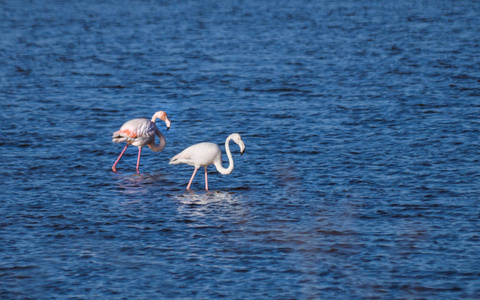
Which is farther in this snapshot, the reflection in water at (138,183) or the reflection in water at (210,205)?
the reflection in water at (138,183)

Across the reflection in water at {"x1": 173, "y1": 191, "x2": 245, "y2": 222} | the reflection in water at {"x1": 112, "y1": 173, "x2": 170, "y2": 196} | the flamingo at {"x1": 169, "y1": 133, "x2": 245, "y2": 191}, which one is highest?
the flamingo at {"x1": 169, "y1": 133, "x2": 245, "y2": 191}

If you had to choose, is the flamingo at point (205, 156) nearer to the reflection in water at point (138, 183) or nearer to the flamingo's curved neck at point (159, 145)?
the reflection in water at point (138, 183)

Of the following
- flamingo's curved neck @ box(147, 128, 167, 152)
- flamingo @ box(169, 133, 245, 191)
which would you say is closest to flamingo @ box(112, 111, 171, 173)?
flamingo's curved neck @ box(147, 128, 167, 152)

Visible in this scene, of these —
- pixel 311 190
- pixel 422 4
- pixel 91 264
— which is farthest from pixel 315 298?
pixel 422 4

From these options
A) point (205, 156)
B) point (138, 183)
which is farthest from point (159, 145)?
point (205, 156)

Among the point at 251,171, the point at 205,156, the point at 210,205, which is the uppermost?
the point at 205,156

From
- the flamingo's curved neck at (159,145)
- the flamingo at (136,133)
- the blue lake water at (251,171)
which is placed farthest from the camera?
the flamingo's curved neck at (159,145)

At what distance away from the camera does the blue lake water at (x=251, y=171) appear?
11.2 metres

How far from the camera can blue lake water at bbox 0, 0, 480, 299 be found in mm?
11188

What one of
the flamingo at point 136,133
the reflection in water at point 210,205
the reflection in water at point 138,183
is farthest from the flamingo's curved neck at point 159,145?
the reflection in water at point 210,205

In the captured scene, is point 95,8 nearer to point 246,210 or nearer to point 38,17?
point 38,17

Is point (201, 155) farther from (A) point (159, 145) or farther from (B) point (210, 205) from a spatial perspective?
(A) point (159, 145)

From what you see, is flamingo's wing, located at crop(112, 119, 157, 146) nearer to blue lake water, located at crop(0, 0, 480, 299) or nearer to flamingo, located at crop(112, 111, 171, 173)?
flamingo, located at crop(112, 111, 171, 173)

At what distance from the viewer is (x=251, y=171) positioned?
54.3 feet
